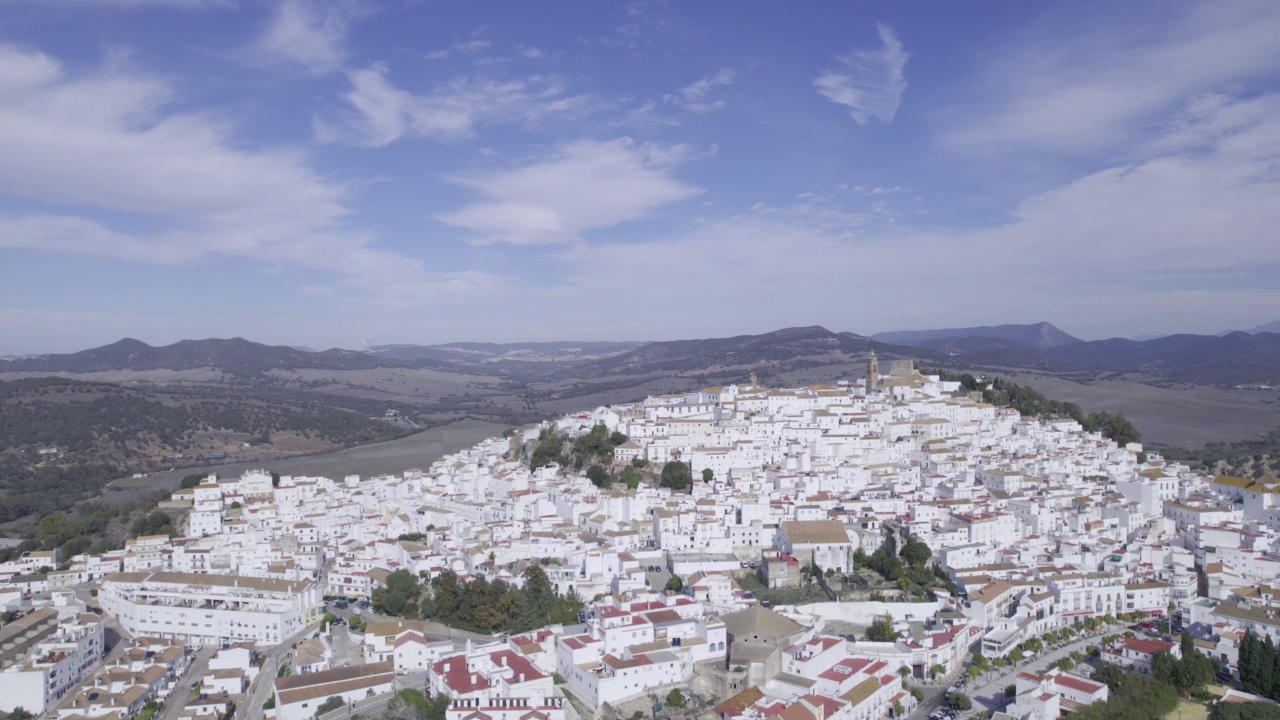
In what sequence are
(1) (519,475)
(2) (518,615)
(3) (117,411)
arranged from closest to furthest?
(2) (518,615) < (1) (519,475) < (3) (117,411)

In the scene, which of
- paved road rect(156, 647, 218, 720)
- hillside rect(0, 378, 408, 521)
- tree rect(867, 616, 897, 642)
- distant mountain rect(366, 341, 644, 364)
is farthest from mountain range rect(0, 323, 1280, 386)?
paved road rect(156, 647, 218, 720)

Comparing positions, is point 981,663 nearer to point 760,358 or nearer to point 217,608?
point 217,608

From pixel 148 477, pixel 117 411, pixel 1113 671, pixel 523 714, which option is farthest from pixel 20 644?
pixel 117 411

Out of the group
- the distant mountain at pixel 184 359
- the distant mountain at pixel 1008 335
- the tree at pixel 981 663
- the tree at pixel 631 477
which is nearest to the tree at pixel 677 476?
the tree at pixel 631 477

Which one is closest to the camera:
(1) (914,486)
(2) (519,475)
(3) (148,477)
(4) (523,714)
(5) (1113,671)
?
(4) (523,714)

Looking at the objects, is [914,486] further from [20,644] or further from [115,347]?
[115,347]

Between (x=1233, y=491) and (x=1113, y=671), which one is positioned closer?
(x=1113, y=671)

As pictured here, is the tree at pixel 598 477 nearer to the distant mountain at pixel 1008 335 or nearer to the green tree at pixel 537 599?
the green tree at pixel 537 599
